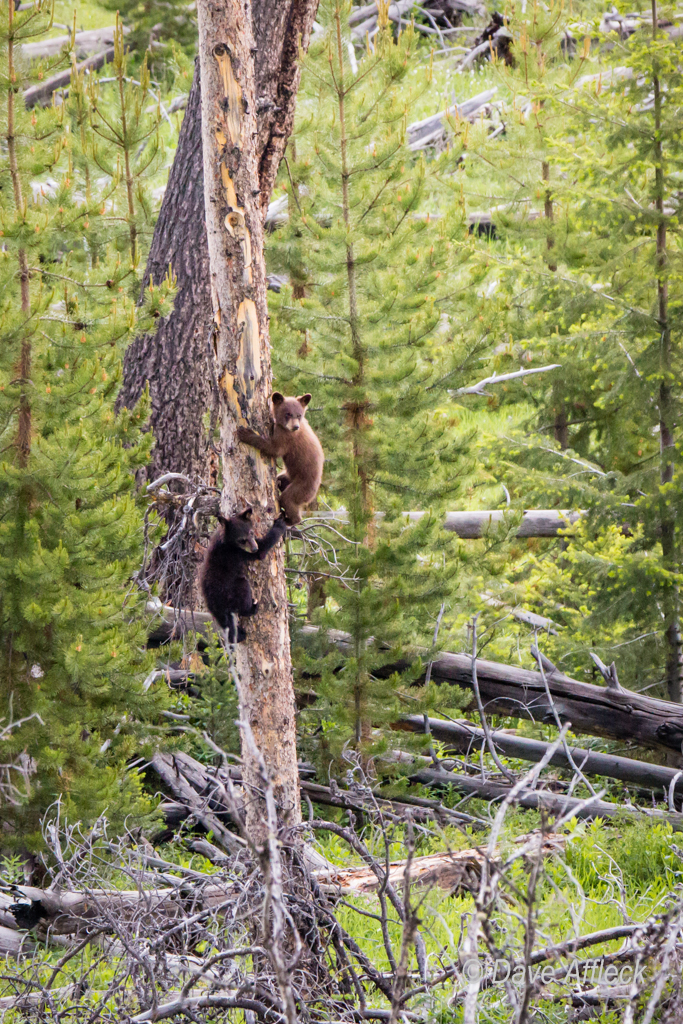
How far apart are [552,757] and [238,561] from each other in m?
4.63

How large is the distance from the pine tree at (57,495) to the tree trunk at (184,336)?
1790 mm

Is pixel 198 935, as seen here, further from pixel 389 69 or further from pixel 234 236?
pixel 389 69

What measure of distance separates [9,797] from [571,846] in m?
4.07

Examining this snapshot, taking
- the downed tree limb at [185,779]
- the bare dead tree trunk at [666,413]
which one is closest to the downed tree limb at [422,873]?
the downed tree limb at [185,779]

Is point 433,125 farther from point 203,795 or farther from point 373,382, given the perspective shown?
point 203,795

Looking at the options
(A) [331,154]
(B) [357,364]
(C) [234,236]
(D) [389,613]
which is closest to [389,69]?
(A) [331,154]

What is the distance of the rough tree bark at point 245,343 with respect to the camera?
4418mm

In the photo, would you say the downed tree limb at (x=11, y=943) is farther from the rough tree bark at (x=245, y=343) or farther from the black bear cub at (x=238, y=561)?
the black bear cub at (x=238, y=561)

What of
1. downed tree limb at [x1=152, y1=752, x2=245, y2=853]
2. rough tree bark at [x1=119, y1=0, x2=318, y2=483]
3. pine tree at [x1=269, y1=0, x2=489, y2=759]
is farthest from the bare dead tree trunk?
downed tree limb at [x1=152, y1=752, x2=245, y2=853]

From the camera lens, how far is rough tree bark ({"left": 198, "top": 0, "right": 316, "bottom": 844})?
4.42 metres

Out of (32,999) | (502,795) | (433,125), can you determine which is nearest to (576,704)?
(502,795)

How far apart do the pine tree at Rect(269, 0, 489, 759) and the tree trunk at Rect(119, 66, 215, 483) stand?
985 millimetres

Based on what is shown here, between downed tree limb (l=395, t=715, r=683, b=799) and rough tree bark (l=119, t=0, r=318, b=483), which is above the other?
rough tree bark (l=119, t=0, r=318, b=483)

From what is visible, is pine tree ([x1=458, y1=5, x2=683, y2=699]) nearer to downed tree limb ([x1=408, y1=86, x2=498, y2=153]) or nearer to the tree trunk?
the tree trunk
